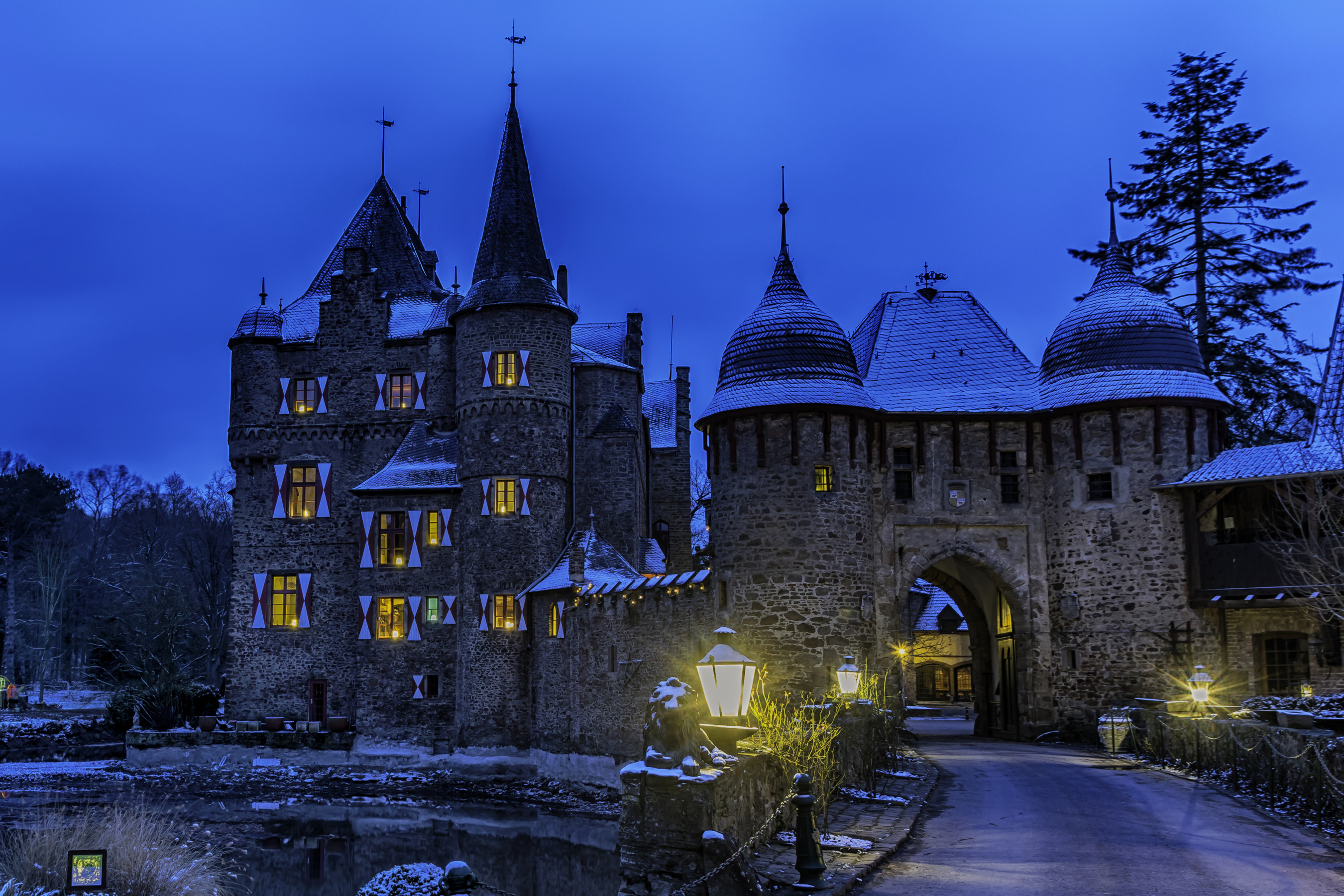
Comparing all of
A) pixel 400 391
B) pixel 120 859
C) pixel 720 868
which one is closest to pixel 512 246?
pixel 400 391

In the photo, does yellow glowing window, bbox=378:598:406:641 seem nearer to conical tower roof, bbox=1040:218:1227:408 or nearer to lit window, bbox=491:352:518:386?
lit window, bbox=491:352:518:386

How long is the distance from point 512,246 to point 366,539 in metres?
9.35

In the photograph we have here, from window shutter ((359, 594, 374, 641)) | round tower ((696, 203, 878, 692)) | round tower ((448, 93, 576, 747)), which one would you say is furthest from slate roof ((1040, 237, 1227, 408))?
window shutter ((359, 594, 374, 641))

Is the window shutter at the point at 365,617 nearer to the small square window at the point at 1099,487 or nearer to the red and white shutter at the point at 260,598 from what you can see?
the red and white shutter at the point at 260,598

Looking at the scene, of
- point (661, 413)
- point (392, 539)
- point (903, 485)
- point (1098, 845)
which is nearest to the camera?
point (1098, 845)

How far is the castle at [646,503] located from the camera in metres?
24.7

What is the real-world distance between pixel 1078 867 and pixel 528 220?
27883mm

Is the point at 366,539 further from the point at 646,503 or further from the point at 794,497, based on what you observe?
Answer: the point at 794,497

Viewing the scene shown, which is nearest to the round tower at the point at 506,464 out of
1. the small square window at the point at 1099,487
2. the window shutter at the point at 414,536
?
the window shutter at the point at 414,536

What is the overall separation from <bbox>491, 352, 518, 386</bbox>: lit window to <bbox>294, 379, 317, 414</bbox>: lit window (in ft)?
22.6

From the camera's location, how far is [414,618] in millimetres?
33438

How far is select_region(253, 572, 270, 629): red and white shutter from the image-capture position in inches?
1395

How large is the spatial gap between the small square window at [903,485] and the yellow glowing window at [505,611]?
1108 cm

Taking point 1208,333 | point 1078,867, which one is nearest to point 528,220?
point 1208,333
